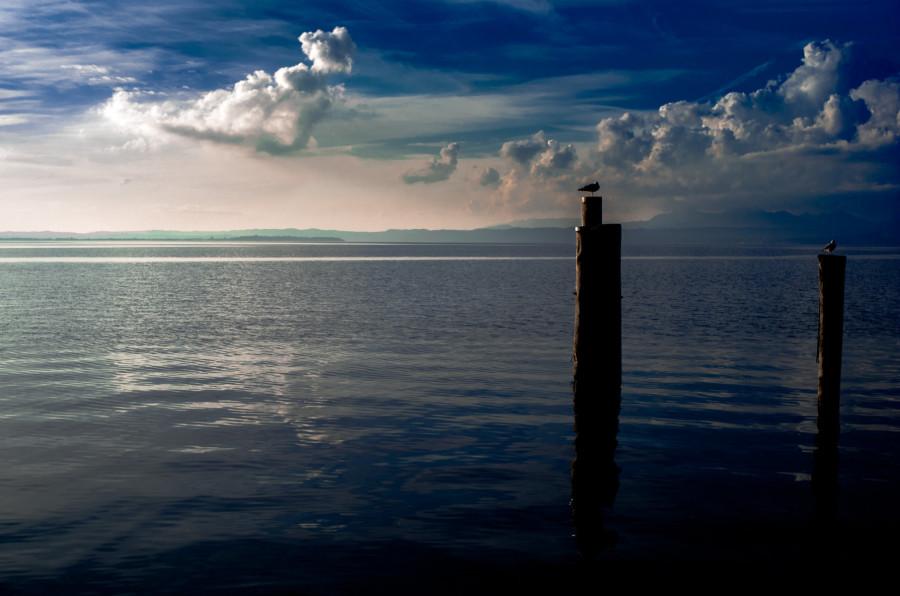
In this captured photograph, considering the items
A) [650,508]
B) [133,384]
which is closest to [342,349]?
[133,384]

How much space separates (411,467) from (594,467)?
3.20 meters

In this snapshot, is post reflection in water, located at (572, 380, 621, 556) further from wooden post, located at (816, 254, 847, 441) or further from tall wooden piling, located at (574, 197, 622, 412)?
wooden post, located at (816, 254, 847, 441)

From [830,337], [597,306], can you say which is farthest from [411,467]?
[830,337]

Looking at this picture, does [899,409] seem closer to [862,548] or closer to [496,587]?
[862,548]

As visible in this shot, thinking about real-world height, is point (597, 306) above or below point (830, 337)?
above

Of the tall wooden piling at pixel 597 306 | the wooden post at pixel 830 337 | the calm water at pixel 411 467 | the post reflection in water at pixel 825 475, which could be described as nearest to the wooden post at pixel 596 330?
the tall wooden piling at pixel 597 306

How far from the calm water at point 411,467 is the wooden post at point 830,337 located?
734 mm

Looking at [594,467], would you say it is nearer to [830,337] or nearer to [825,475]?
[825,475]

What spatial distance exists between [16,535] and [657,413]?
12346 millimetres

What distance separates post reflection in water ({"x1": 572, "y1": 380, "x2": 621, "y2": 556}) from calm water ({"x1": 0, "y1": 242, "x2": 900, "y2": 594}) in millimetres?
201

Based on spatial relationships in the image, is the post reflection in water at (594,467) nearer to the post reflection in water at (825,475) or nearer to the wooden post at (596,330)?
the wooden post at (596,330)

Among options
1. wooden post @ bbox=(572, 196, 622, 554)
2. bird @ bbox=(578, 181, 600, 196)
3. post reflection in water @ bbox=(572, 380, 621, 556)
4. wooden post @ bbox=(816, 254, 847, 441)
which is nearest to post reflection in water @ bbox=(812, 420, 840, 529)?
wooden post @ bbox=(816, 254, 847, 441)

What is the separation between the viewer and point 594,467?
38.7 ft

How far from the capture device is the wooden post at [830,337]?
40.2 feet
